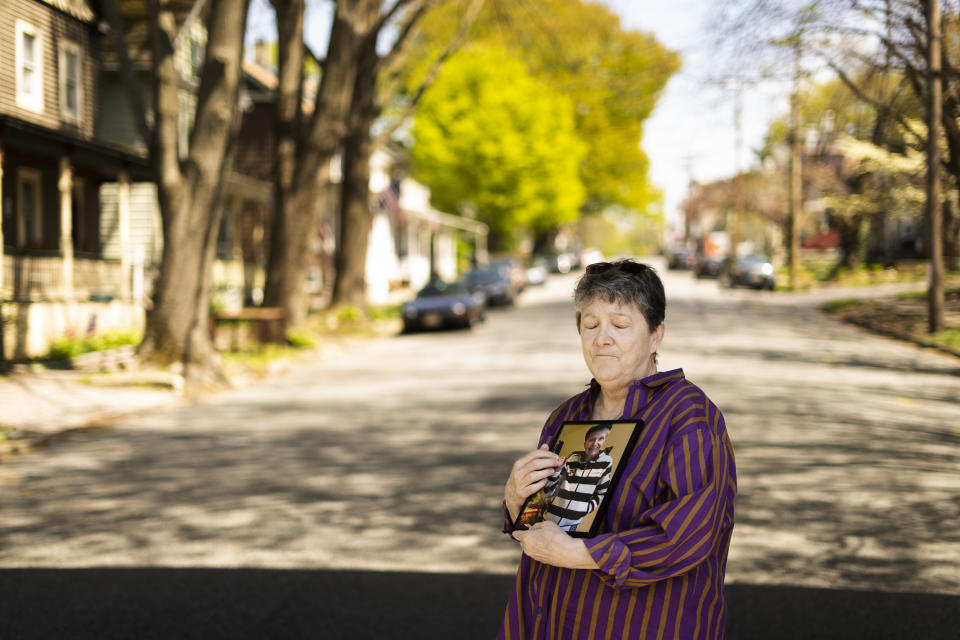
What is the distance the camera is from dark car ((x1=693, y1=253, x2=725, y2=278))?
55.5 m

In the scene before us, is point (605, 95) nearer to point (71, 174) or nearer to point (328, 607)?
point (71, 174)

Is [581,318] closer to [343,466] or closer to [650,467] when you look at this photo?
[650,467]

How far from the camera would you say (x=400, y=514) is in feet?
24.0

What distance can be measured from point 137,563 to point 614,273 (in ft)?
14.5

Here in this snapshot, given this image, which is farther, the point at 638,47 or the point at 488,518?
the point at 638,47

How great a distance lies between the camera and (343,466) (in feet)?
30.4

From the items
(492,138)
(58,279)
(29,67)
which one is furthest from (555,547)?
(492,138)

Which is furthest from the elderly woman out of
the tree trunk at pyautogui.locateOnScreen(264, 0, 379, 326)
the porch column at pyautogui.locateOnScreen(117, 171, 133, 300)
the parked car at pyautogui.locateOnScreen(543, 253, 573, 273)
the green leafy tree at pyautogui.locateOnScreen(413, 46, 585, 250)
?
the parked car at pyautogui.locateOnScreen(543, 253, 573, 273)

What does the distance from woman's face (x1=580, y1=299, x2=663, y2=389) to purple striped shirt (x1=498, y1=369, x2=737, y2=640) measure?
0.06 metres

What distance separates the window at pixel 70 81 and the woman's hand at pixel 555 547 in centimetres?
2419

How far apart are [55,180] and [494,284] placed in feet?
53.7

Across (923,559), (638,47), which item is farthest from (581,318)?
(638,47)

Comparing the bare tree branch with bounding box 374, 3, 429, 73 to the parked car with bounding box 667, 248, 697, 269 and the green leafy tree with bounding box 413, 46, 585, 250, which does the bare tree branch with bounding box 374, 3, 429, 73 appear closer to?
the green leafy tree with bounding box 413, 46, 585, 250

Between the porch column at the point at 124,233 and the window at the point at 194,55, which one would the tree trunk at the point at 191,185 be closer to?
the porch column at the point at 124,233
